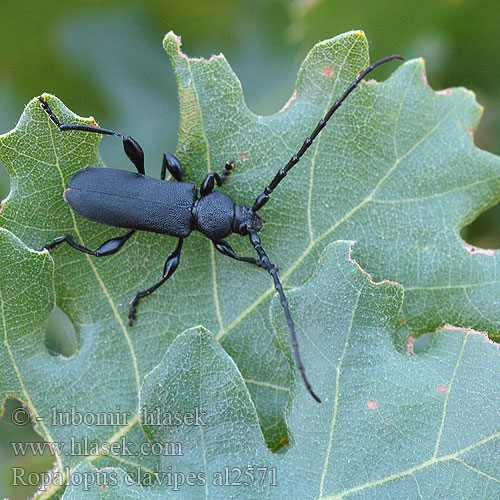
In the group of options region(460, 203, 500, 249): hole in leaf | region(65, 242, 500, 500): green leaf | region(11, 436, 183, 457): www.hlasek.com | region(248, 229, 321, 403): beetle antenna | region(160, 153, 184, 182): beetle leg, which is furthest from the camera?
region(460, 203, 500, 249): hole in leaf

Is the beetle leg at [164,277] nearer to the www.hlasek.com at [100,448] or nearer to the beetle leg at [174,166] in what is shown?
the beetle leg at [174,166]

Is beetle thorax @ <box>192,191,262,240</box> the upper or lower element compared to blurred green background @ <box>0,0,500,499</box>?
lower

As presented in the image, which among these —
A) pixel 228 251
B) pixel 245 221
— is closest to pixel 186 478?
pixel 228 251

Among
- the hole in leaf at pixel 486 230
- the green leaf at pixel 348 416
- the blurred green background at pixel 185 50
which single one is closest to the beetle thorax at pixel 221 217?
the green leaf at pixel 348 416

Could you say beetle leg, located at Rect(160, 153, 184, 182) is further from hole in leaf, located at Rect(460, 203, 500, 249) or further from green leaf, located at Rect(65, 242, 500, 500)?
hole in leaf, located at Rect(460, 203, 500, 249)

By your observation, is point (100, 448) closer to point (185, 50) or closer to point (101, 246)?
point (101, 246)

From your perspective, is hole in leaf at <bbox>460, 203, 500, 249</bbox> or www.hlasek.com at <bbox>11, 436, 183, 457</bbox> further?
hole in leaf at <bbox>460, 203, 500, 249</bbox>

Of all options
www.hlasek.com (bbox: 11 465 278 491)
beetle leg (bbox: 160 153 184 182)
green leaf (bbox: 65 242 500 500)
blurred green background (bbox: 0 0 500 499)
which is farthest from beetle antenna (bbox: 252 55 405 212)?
www.hlasek.com (bbox: 11 465 278 491)
